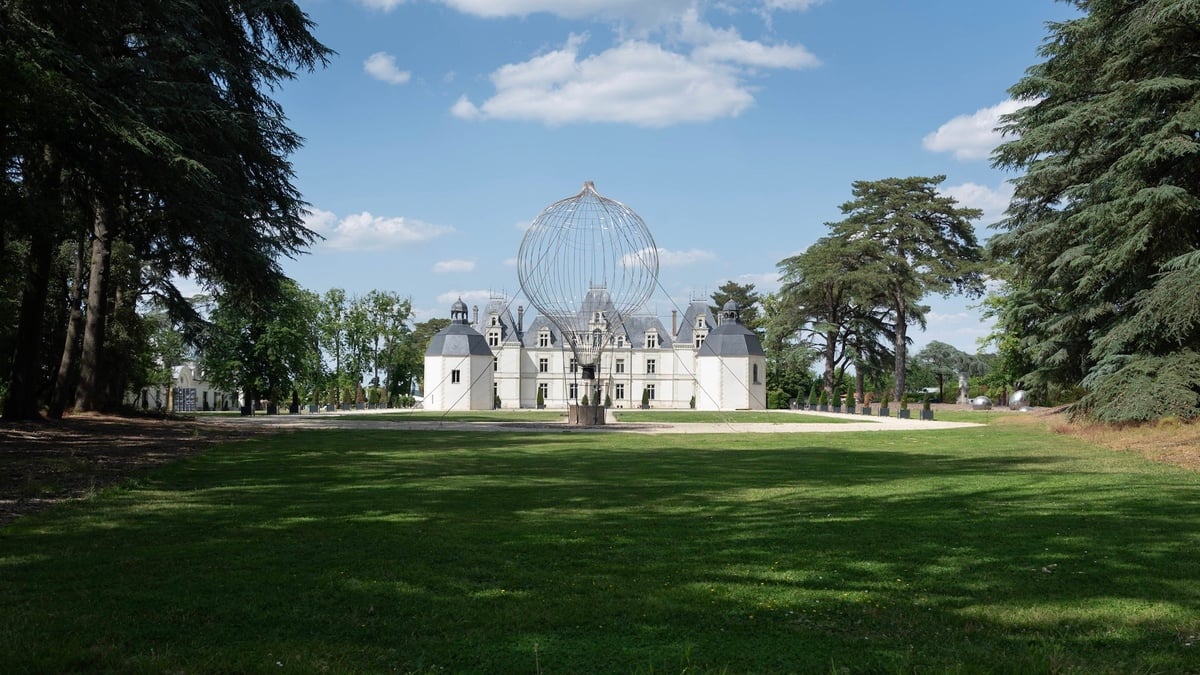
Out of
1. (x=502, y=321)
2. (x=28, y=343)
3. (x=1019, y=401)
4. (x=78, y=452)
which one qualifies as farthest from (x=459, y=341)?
(x=78, y=452)

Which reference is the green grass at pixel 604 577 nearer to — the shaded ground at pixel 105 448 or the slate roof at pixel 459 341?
the shaded ground at pixel 105 448

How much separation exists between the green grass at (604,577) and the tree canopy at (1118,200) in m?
8.88

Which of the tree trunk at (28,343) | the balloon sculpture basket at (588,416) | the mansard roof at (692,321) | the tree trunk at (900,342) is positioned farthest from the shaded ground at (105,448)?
the mansard roof at (692,321)

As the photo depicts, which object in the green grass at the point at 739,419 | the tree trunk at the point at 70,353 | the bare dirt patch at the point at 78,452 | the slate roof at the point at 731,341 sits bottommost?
the green grass at the point at 739,419

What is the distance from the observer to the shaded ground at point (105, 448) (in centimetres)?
1045

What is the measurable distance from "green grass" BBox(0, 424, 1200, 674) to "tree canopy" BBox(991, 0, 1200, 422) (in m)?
8.88

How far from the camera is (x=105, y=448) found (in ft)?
53.0

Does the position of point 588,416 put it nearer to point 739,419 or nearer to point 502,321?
point 739,419

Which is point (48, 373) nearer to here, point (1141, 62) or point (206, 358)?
point (206, 358)

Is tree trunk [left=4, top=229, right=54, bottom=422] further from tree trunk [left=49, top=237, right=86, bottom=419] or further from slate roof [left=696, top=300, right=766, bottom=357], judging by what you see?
slate roof [left=696, top=300, right=766, bottom=357]

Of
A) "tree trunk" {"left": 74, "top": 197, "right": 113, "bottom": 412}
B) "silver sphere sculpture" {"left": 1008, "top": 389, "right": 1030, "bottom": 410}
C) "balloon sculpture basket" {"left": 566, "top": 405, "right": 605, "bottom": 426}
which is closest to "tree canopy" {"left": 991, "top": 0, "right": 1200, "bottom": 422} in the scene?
"balloon sculpture basket" {"left": 566, "top": 405, "right": 605, "bottom": 426}

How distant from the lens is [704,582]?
605 centimetres

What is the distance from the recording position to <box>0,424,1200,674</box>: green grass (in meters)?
4.46

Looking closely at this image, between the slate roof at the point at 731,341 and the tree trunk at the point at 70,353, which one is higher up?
the slate roof at the point at 731,341
